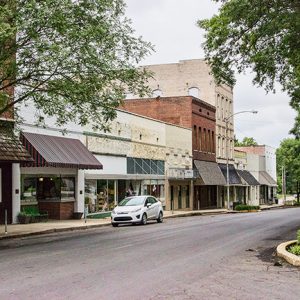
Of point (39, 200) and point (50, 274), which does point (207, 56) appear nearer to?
point (39, 200)

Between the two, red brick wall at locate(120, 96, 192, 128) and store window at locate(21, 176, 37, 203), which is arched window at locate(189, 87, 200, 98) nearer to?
red brick wall at locate(120, 96, 192, 128)

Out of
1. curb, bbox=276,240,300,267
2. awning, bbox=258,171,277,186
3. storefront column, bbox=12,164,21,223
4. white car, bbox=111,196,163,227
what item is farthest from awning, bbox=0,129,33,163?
awning, bbox=258,171,277,186

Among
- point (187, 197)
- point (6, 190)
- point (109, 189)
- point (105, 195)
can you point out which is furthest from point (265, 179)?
point (6, 190)

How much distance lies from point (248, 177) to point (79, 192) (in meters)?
40.6

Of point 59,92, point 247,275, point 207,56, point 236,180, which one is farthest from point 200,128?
point 247,275

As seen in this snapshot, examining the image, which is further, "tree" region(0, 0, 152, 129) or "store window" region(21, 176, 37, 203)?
"store window" region(21, 176, 37, 203)

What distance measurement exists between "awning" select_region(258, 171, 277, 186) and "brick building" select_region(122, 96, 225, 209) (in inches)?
797

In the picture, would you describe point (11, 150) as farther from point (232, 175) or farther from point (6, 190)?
point (232, 175)

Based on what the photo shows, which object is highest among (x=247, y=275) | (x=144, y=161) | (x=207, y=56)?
(x=207, y=56)

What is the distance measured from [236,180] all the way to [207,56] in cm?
4098

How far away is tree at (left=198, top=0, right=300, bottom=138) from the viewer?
21484 mm

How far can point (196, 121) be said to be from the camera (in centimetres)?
5631

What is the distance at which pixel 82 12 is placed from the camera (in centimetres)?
1916

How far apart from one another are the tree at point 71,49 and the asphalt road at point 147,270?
5.24m
